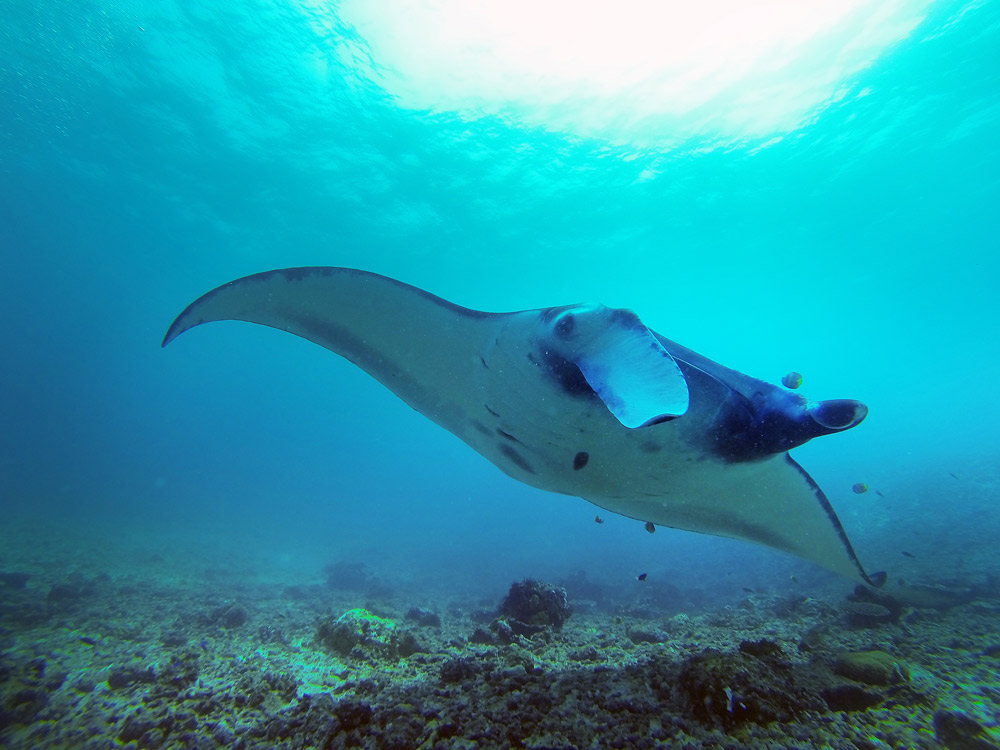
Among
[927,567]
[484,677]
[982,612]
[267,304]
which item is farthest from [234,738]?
[927,567]

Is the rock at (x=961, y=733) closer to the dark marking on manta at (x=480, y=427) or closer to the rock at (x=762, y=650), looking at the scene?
the rock at (x=762, y=650)

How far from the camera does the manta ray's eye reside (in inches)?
73.2

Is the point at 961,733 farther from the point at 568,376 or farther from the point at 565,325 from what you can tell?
the point at 565,325

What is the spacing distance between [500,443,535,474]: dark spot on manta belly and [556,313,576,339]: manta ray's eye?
3.05 ft

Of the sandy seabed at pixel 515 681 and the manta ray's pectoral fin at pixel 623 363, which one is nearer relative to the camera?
the manta ray's pectoral fin at pixel 623 363

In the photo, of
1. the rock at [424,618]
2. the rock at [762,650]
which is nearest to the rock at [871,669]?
the rock at [762,650]

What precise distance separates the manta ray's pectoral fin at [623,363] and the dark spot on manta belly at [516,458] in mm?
886

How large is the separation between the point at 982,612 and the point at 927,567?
4.34m

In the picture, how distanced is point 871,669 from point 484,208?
20420 millimetres

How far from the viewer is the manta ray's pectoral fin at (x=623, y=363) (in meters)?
1.30

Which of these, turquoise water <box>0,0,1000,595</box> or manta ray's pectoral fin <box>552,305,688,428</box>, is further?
turquoise water <box>0,0,1000,595</box>

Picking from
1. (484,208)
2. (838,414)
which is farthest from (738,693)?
(484,208)

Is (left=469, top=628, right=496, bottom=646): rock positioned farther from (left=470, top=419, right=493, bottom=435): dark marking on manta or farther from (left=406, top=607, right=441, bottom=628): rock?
(left=406, top=607, right=441, bottom=628): rock

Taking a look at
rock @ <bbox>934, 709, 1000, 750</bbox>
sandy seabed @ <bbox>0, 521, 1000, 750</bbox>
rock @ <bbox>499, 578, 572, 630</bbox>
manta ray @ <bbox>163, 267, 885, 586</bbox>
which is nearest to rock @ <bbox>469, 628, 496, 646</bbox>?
sandy seabed @ <bbox>0, 521, 1000, 750</bbox>
